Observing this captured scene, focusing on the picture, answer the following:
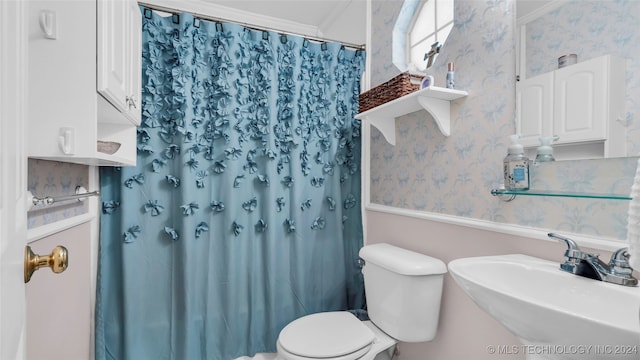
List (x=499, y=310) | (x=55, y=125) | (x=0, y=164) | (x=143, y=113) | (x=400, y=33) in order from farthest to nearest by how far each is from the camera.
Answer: (x=400, y=33) < (x=143, y=113) < (x=55, y=125) < (x=499, y=310) < (x=0, y=164)

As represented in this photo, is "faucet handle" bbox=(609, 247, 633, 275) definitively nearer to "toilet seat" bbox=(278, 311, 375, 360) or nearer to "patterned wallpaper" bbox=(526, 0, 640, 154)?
"patterned wallpaper" bbox=(526, 0, 640, 154)

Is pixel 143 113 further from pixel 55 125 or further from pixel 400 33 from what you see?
pixel 400 33

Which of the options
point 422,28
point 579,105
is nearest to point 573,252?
point 579,105

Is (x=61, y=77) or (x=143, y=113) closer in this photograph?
(x=61, y=77)

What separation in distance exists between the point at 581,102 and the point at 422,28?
0.98 m

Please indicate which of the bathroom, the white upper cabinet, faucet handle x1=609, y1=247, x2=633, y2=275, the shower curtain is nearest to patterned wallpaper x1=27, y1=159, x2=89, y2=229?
the bathroom

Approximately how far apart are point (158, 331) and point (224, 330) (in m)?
0.32

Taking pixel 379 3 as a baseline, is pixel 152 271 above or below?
below

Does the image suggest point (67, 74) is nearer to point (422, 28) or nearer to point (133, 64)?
point (133, 64)

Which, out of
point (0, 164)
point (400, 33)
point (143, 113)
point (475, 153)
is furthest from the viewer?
point (400, 33)

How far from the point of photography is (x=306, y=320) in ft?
5.08

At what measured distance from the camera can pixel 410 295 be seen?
132 centimetres

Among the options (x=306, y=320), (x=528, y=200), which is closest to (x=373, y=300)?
(x=306, y=320)

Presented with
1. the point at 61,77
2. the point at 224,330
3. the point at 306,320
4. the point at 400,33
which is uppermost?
the point at 400,33
